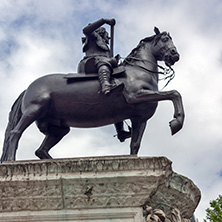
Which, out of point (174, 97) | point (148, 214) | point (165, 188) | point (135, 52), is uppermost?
point (135, 52)

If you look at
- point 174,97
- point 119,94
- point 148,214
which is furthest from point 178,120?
point 148,214

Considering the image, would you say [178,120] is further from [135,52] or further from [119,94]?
[135,52]

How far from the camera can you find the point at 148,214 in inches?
224

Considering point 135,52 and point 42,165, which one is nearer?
point 42,165

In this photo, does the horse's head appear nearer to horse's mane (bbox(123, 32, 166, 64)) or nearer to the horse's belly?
horse's mane (bbox(123, 32, 166, 64))

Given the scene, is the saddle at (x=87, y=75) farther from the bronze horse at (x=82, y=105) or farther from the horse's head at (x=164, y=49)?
the horse's head at (x=164, y=49)

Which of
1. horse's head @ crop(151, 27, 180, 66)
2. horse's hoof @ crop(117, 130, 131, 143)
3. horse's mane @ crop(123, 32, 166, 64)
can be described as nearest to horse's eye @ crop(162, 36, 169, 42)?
horse's head @ crop(151, 27, 180, 66)

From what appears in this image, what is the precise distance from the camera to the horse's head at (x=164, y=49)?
8.07 metres

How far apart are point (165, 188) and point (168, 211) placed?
0.37 metres

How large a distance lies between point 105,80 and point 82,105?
641 mm

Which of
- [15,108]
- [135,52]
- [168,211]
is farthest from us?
[135,52]

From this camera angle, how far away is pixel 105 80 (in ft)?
23.3

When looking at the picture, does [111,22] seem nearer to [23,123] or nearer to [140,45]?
[140,45]

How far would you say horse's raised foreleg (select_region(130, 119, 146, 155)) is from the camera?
7.43 meters
